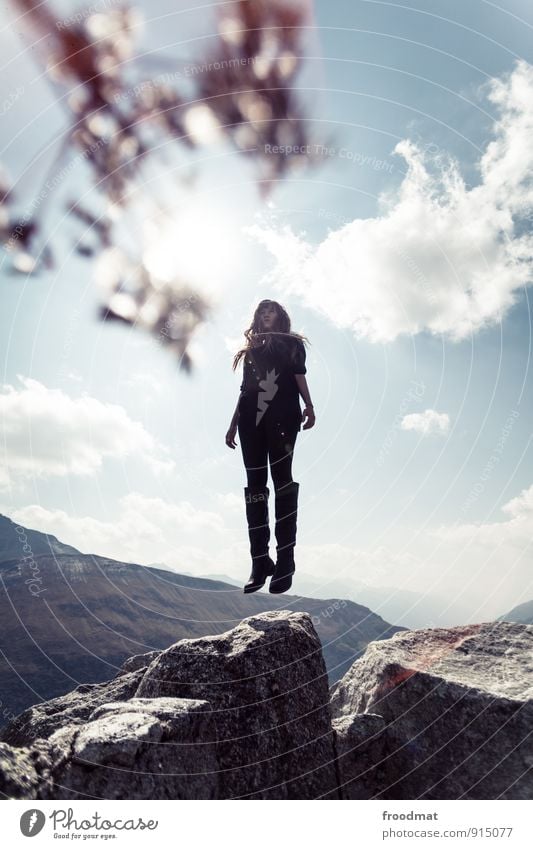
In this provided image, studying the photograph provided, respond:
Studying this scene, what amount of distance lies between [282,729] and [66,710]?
3.21 m

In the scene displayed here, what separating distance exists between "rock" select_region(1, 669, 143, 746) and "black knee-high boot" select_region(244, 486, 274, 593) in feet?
8.40

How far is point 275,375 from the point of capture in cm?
806

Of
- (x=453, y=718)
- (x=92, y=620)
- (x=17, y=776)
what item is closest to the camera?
(x=17, y=776)

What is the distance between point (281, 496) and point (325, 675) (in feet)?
9.43

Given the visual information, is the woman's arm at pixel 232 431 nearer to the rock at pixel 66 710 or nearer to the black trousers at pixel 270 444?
the black trousers at pixel 270 444

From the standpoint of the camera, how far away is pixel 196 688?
18.4 feet

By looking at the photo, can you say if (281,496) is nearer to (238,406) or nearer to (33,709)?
(238,406)

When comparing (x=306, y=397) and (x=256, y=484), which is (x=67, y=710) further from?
(x=306, y=397)

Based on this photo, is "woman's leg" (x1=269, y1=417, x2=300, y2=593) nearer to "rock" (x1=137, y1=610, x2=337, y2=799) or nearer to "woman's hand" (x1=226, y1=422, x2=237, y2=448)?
"woman's hand" (x1=226, y1=422, x2=237, y2=448)

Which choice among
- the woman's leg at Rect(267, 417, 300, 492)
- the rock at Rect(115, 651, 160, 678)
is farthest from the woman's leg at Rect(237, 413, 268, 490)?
the rock at Rect(115, 651, 160, 678)

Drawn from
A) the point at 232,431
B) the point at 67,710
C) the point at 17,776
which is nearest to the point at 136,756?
the point at 17,776

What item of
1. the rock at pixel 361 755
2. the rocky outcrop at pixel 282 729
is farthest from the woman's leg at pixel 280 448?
the rock at pixel 361 755

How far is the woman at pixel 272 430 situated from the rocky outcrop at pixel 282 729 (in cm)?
132
